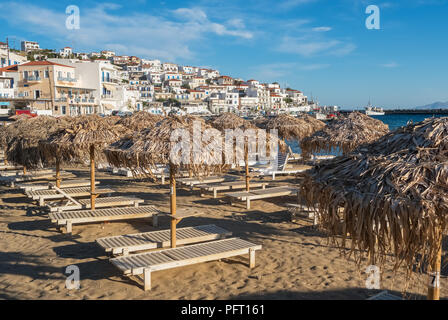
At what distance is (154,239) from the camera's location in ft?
21.6

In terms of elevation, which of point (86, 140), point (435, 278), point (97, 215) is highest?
point (86, 140)

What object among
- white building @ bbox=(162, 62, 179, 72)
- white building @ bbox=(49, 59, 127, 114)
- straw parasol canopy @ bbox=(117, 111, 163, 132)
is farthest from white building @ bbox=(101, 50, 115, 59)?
straw parasol canopy @ bbox=(117, 111, 163, 132)

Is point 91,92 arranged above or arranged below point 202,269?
above

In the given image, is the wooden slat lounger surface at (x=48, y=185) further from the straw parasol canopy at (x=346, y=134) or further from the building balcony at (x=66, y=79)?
the building balcony at (x=66, y=79)

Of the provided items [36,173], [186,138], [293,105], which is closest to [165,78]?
[293,105]

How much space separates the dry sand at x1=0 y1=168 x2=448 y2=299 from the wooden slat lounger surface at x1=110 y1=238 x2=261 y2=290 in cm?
30

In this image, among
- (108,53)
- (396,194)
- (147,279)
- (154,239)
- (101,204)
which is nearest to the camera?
(396,194)

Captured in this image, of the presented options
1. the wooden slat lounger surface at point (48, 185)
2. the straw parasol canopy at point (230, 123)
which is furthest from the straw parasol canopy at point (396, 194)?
the wooden slat lounger surface at point (48, 185)

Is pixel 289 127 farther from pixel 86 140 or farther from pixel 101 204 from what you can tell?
pixel 86 140

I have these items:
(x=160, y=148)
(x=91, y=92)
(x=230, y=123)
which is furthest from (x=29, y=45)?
(x=160, y=148)

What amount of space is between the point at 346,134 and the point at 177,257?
21.7 feet

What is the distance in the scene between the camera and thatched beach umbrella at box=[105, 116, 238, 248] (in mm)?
6180

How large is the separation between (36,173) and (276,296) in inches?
461

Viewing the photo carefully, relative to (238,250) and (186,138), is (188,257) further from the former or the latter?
(186,138)
